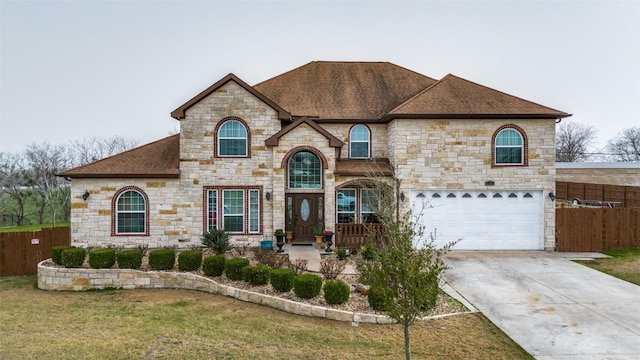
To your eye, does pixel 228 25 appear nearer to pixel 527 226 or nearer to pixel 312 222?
pixel 312 222

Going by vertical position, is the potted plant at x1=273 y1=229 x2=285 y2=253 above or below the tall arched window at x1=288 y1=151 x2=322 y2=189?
below

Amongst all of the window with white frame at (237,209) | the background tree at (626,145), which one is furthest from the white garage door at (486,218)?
the background tree at (626,145)

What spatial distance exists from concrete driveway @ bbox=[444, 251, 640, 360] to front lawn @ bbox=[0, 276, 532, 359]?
2.73 ft

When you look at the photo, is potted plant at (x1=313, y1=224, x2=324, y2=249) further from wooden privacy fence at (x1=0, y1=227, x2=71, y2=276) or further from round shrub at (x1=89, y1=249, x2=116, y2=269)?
wooden privacy fence at (x1=0, y1=227, x2=71, y2=276)

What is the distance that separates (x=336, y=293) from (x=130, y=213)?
10.8m

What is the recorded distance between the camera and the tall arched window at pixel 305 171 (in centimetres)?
1567

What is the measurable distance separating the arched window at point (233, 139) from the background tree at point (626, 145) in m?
64.2

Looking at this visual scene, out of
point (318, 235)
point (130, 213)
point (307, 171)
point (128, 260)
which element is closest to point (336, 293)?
point (318, 235)

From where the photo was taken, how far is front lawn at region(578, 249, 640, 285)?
38.1 feet

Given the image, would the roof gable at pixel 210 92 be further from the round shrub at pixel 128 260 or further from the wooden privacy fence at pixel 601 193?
the wooden privacy fence at pixel 601 193

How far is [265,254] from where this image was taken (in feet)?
40.3

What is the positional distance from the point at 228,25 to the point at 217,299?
1858 cm

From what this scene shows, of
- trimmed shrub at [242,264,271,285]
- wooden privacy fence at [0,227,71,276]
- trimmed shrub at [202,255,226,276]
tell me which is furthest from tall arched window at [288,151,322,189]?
wooden privacy fence at [0,227,71,276]

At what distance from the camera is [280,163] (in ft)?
49.8
